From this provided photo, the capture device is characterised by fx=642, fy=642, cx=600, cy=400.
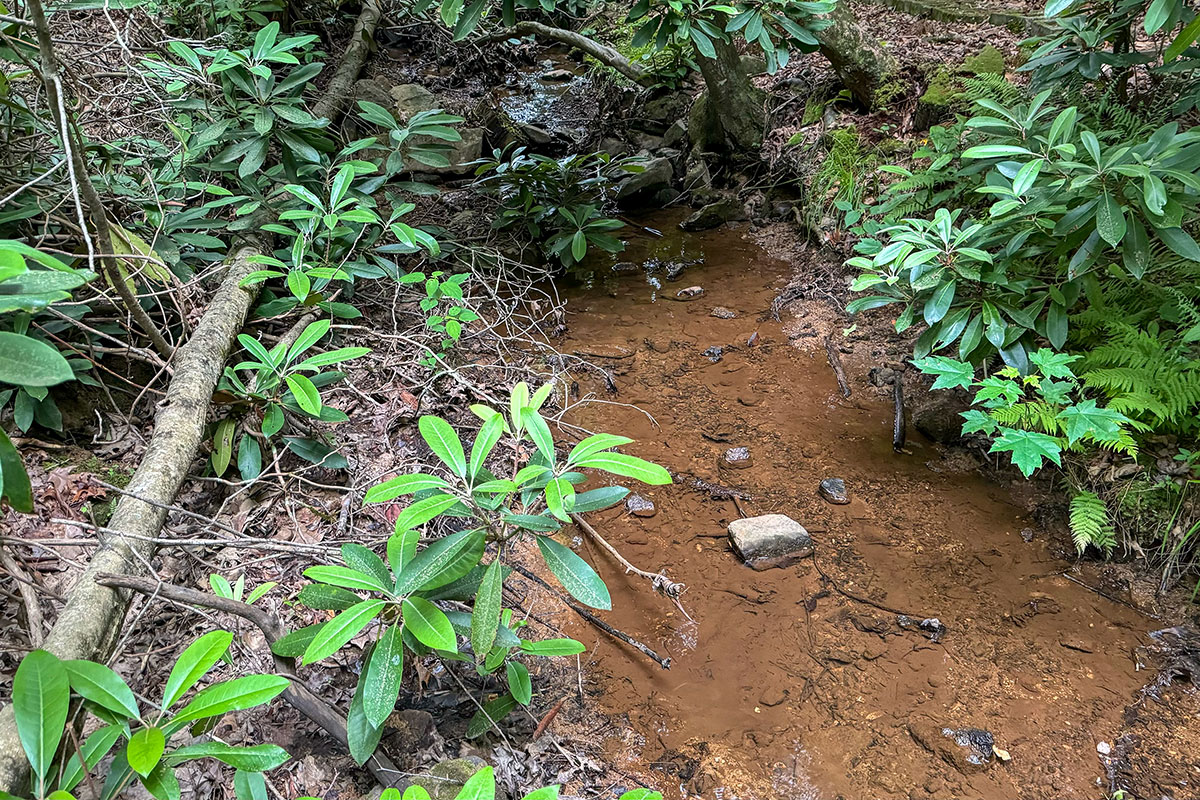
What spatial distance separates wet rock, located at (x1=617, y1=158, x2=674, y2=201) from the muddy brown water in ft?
7.64

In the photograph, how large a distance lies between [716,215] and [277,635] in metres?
4.24

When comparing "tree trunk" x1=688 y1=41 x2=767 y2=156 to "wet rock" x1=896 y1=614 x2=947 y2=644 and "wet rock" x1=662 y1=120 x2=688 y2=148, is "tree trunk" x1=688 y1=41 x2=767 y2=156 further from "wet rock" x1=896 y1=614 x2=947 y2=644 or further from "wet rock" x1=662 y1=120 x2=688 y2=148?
"wet rock" x1=896 y1=614 x2=947 y2=644

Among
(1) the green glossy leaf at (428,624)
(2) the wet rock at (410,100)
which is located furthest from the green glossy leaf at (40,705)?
(2) the wet rock at (410,100)

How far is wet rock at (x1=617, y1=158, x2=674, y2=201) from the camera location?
512 cm

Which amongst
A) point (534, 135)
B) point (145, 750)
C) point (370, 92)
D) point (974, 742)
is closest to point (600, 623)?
point (974, 742)

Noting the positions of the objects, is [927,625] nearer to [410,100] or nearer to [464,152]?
[464,152]

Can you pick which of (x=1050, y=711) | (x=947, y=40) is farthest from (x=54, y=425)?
(x=947, y=40)

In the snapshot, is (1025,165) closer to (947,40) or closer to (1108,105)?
(1108,105)

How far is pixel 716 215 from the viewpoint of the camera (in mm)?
4910

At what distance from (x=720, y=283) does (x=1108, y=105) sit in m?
2.11

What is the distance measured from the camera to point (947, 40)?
186 inches

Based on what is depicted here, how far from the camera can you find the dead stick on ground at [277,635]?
149 centimetres

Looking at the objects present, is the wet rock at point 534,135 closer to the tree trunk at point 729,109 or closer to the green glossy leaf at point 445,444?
the tree trunk at point 729,109

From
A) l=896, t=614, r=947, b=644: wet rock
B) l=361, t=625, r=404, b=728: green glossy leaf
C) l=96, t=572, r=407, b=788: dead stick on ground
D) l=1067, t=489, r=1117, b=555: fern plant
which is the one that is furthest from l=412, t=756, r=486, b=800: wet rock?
l=1067, t=489, r=1117, b=555: fern plant
